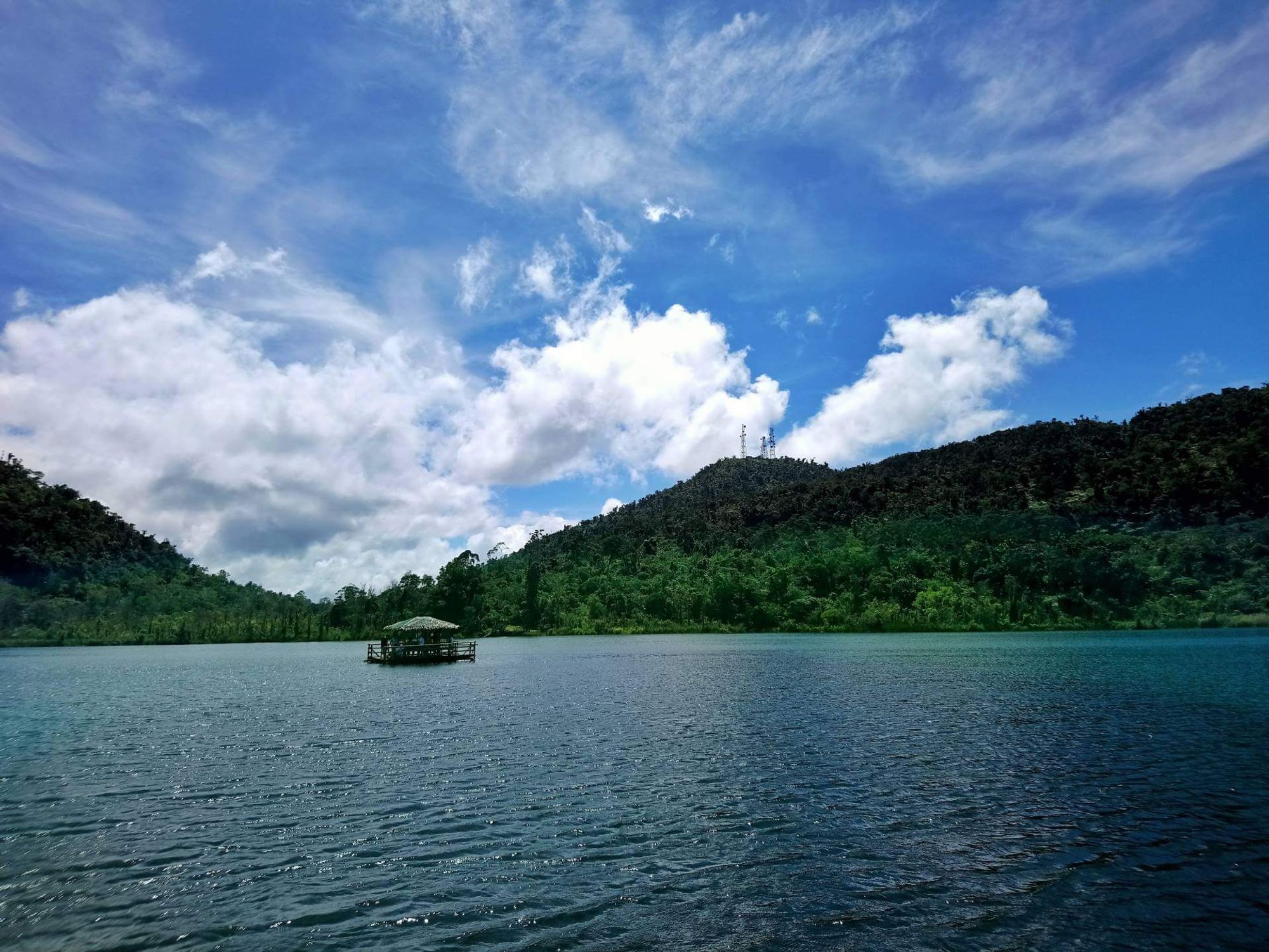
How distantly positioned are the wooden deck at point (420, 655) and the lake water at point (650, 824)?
45126 mm

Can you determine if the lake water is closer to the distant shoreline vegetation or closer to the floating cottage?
the floating cottage

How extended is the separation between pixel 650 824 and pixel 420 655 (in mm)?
78684

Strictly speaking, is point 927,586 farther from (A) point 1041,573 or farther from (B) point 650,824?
(B) point 650,824

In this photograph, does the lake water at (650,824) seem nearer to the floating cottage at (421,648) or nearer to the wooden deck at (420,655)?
the floating cottage at (421,648)

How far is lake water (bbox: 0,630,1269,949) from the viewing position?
45.7 ft

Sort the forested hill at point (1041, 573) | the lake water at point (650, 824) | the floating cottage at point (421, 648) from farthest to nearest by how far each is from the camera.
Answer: the forested hill at point (1041, 573)
the floating cottage at point (421, 648)
the lake water at point (650, 824)

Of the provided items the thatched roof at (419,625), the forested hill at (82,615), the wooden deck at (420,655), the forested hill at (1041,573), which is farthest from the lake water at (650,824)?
the forested hill at (82,615)

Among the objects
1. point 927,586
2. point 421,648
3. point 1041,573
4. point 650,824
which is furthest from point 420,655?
point 1041,573

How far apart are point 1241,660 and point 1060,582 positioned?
10386 centimetres

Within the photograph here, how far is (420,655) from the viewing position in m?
92.9

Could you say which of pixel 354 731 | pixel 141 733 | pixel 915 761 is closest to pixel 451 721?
pixel 354 731

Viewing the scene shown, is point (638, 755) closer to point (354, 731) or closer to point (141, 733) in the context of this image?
point (354, 731)

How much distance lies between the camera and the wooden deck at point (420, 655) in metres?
91.9

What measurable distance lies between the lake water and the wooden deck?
4513 cm
